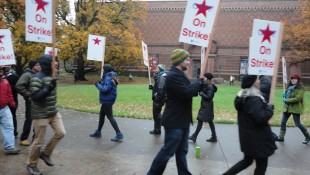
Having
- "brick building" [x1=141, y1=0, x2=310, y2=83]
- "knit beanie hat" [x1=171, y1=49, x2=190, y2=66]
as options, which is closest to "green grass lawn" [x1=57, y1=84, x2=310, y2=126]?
"knit beanie hat" [x1=171, y1=49, x2=190, y2=66]

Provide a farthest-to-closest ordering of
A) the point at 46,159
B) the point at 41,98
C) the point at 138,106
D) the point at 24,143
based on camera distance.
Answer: the point at 138,106, the point at 24,143, the point at 46,159, the point at 41,98

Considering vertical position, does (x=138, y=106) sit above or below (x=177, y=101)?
below

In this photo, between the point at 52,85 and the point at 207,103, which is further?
the point at 207,103

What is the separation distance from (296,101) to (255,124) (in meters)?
3.99

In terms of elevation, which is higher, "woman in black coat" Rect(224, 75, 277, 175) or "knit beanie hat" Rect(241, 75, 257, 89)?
"knit beanie hat" Rect(241, 75, 257, 89)

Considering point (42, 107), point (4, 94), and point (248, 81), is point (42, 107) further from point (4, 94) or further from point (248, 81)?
point (248, 81)

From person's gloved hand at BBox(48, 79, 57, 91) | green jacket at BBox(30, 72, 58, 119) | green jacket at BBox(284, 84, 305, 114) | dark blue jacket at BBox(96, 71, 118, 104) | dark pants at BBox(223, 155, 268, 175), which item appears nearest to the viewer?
dark pants at BBox(223, 155, 268, 175)

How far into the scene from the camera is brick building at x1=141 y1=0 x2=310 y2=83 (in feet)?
143

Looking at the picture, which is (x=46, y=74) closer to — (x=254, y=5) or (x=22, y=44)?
(x=22, y=44)

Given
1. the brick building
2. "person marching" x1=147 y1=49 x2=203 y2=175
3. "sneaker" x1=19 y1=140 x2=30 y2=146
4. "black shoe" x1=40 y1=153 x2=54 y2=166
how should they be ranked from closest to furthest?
"person marching" x1=147 y1=49 x2=203 y2=175, "black shoe" x1=40 y1=153 x2=54 y2=166, "sneaker" x1=19 y1=140 x2=30 y2=146, the brick building

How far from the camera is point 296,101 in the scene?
25.2 ft

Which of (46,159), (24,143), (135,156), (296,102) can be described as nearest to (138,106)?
(24,143)

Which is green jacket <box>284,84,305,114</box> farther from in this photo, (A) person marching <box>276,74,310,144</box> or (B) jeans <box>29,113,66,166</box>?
(B) jeans <box>29,113,66,166</box>

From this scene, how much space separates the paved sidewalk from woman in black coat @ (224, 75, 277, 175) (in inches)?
51.4
